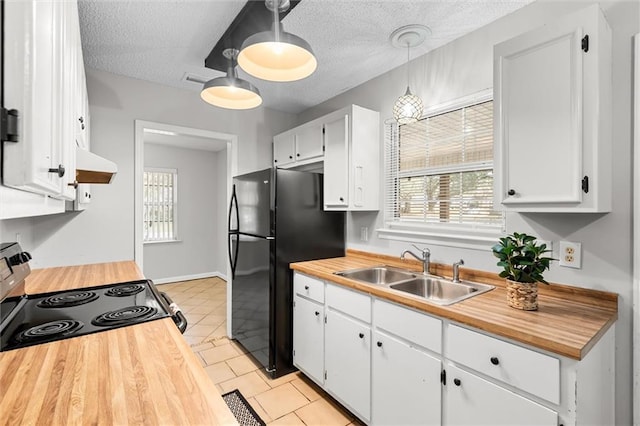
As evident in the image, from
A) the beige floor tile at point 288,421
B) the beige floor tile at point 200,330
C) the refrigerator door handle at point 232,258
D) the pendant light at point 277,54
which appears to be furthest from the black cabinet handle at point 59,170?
the beige floor tile at point 200,330

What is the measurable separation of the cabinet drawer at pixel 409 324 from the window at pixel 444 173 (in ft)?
2.64

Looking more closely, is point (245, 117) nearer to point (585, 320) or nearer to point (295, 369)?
point (295, 369)

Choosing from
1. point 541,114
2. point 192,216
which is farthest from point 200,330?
point 541,114

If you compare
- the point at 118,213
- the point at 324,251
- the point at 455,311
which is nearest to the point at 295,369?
the point at 324,251

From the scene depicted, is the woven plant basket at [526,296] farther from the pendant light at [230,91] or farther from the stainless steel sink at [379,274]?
the pendant light at [230,91]

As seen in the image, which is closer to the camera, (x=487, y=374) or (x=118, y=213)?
(x=487, y=374)

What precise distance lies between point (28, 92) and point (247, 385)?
242 centimetres

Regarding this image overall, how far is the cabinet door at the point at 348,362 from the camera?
1.90 m

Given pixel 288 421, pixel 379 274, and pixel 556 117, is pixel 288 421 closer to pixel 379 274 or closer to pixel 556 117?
pixel 379 274

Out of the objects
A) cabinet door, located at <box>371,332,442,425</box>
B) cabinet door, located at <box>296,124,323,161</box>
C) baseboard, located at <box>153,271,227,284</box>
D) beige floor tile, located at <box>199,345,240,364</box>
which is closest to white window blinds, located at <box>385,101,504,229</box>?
cabinet door, located at <box>296,124,323,161</box>

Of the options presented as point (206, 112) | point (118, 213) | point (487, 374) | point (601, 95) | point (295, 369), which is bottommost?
point (295, 369)

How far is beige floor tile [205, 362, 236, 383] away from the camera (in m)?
2.50

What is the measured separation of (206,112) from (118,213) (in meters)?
1.29

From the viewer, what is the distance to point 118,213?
274 cm
